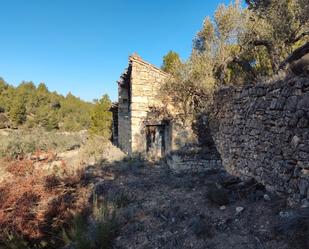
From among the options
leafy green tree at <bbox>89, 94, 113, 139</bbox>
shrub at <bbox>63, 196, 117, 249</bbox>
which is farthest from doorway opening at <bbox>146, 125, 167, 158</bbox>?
leafy green tree at <bbox>89, 94, 113, 139</bbox>

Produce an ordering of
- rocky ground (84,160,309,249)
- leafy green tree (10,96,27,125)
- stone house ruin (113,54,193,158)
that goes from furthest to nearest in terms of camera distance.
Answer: leafy green tree (10,96,27,125) < stone house ruin (113,54,193,158) < rocky ground (84,160,309,249)

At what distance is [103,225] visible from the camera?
4715 millimetres

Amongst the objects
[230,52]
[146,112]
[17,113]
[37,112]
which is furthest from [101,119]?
[17,113]

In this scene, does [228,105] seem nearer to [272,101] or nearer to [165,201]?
[272,101]

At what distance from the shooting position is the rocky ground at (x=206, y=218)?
3545mm

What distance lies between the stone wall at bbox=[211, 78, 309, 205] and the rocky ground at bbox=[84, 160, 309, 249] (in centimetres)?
33

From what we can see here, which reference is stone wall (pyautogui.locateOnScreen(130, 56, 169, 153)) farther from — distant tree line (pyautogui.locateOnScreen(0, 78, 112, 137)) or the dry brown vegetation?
distant tree line (pyautogui.locateOnScreen(0, 78, 112, 137))

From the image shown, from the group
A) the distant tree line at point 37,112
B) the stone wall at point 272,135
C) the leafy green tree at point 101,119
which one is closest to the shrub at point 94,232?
the stone wall at point 272,135

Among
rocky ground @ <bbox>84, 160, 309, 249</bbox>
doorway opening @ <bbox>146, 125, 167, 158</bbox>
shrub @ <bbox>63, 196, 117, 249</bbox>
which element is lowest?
shrub @ <bbox>63, 196, 117, 249</bbox>

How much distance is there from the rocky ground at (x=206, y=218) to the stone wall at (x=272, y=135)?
331mm

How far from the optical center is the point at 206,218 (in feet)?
15.1

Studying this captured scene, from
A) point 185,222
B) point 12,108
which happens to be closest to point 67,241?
point 185,222

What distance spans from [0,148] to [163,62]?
13.6 m

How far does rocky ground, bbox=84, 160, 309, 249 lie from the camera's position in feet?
11.6
